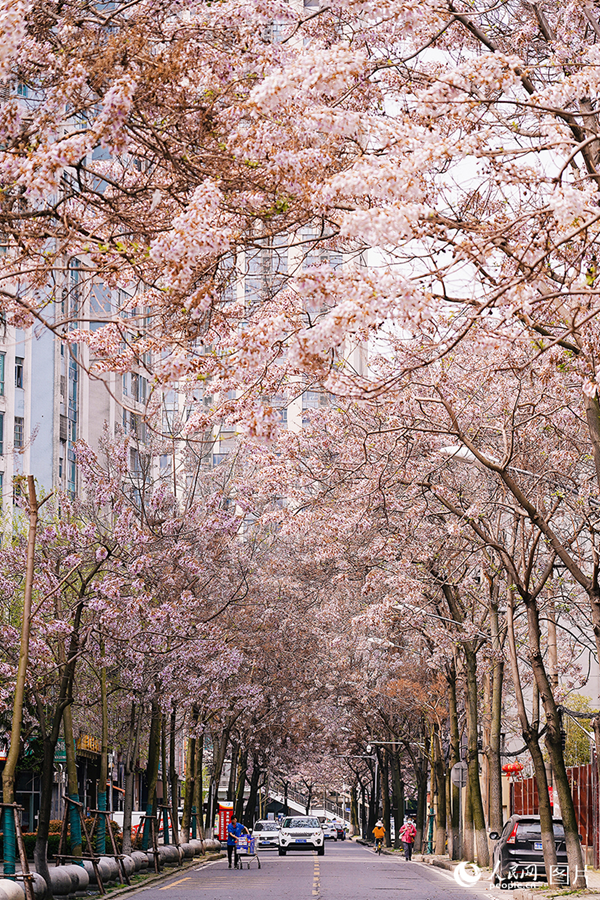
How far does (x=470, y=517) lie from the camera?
20781 millimetres

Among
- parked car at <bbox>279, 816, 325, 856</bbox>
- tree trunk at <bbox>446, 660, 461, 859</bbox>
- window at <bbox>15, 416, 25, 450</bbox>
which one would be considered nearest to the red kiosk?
parked car at <bbox>279, 816, 325, 856</bbox>

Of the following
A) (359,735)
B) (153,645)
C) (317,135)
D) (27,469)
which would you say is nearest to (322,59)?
(317,135)

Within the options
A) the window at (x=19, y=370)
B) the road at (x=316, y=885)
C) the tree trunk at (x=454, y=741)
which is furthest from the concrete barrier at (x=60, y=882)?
the window at (x=19, y=370)

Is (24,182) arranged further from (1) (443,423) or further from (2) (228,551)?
(2) (228,551)

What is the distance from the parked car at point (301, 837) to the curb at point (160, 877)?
9.78 m

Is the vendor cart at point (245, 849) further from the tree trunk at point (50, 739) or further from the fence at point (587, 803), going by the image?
the tree trunk at point (50, 739)

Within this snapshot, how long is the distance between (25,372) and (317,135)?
4534cm

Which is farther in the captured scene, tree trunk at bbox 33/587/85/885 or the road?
the road

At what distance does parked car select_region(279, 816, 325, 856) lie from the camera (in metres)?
52.4

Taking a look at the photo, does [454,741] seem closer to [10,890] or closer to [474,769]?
[474,769]

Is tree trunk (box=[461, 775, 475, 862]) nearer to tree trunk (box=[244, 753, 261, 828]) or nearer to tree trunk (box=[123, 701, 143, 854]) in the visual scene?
tree trunk (box=[123, 701, 143, 854])
